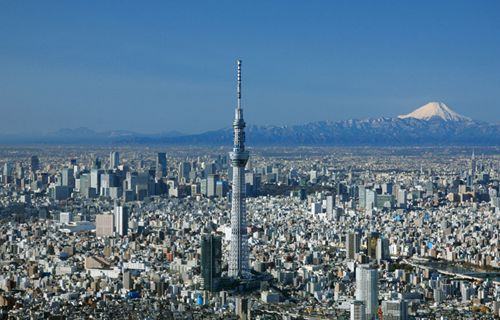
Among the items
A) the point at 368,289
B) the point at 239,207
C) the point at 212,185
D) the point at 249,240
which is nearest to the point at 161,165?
the point at 212,185

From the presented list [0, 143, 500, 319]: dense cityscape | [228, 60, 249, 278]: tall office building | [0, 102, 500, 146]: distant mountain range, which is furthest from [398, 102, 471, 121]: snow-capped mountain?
[228, 60, 249, 278]: tall office building

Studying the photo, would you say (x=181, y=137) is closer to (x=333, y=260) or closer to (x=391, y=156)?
(x=391, y=156)

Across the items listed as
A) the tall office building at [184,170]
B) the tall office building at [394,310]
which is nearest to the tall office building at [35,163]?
the tall office building at [184,170]

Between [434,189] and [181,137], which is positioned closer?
[434,189]

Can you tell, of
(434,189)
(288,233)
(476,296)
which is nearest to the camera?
(476,296)

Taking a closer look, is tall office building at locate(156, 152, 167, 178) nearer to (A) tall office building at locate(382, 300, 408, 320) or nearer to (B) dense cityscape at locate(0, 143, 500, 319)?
(B) dense cityscape at locate(0, 143, 500, 319)

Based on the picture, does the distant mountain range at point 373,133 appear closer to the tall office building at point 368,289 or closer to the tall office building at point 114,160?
the tall office building at point 114,160

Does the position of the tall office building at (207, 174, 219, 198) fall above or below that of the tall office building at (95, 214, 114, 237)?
above

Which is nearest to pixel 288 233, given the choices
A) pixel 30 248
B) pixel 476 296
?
pixel 30 248
